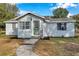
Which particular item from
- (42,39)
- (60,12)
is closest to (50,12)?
(60,12)

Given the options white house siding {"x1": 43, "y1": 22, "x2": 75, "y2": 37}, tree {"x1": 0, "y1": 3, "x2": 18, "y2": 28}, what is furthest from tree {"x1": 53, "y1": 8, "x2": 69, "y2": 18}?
tree {"x1": 0, "y1": 3, "x2": 18, "y2": 28}

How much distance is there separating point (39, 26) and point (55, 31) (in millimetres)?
520

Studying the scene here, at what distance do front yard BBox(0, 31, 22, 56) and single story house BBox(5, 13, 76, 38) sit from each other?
6.6 inches

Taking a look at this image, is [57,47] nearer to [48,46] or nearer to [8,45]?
[48,46]

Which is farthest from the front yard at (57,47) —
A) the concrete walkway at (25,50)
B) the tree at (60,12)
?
the tree at (60,12)

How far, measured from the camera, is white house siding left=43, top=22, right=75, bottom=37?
28.4ft

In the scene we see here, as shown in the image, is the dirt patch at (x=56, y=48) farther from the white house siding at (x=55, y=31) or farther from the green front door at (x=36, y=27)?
the green front door at (x=36, y=27)

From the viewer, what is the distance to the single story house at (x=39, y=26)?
8.65 metres

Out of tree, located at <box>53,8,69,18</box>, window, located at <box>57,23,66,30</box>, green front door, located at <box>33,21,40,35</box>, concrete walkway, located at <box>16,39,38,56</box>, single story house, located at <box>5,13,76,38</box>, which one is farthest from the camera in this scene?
window, located at <box>57,23,66,30</box>

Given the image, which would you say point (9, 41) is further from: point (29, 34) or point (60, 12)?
point (60, 12)

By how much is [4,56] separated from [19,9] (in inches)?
55.8

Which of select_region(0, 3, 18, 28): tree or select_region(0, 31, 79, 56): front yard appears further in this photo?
select_region(0, 3, 18, 28): tree

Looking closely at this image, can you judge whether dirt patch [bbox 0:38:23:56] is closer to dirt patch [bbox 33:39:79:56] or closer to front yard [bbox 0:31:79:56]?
front yard [bbox 0:31:79:56]

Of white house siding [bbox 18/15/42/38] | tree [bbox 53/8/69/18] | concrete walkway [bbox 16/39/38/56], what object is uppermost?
tree [bbox 53/8/69/18]
